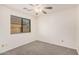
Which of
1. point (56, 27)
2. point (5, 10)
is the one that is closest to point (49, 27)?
point (56, 27)

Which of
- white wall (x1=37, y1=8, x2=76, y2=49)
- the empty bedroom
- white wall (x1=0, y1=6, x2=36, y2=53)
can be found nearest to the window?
the empty bedroom

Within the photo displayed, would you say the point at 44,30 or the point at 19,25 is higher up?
the point at 19,25

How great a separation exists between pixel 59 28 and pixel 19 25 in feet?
4.51

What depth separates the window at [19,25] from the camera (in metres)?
3.02

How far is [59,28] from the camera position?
2.93m

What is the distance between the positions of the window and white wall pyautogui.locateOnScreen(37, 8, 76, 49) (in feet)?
1.98

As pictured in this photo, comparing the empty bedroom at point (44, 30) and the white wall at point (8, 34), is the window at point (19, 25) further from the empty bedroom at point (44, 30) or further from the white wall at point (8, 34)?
the white wall at point (8, 34)

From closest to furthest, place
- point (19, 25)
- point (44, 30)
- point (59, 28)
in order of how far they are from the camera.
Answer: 1. point (44, 30)
2. point (59, 28)
3. point (19, 25)

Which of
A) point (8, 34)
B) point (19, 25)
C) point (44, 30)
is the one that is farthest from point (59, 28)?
point (8, 34)

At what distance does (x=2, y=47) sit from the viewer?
284cm

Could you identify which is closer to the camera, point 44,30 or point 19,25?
point 44,30

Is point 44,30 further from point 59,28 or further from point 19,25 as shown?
point 19,25

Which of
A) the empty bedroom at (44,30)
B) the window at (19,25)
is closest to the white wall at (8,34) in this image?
the empty bedroom at (44,30)

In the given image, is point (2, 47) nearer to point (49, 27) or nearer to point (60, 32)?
point (49, 27)
